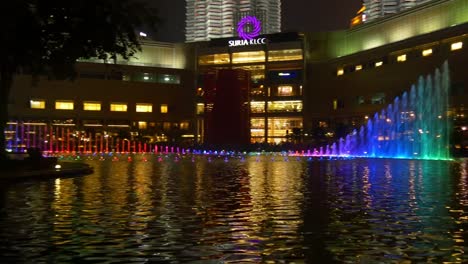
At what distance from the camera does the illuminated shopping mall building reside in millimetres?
100688

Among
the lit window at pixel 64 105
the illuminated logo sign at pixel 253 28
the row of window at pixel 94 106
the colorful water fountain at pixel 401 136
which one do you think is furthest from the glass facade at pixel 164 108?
the illuminated logo sign at pixel 253 28

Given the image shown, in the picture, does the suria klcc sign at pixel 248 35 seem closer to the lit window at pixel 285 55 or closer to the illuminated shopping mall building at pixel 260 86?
the illuminated shopping mall building at pixel 260 86

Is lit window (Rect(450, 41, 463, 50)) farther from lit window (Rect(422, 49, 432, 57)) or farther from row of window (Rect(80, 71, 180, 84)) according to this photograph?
row of window (Rect(80, 71, 180, 84))

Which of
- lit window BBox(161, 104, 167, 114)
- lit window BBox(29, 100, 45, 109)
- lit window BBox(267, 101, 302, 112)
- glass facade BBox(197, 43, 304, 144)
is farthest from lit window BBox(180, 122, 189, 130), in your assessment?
lit window BBox(29, 100, 45, 109)

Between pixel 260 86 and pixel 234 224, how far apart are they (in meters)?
109

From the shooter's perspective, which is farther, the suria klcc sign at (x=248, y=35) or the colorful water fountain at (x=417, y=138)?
the suria klcc sign at (x=248, y=35)

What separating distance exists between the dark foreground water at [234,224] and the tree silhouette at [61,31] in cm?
893

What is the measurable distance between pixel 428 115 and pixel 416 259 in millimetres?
52532

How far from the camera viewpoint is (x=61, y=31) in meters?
28.9

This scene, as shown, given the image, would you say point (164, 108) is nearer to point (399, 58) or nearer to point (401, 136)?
point (399, 58)

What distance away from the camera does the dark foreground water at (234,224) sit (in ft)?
30.0

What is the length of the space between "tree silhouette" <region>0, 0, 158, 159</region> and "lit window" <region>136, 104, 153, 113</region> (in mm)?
87220

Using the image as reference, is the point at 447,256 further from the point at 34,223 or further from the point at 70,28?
the point at 70,28

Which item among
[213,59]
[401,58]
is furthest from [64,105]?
[401,58]
